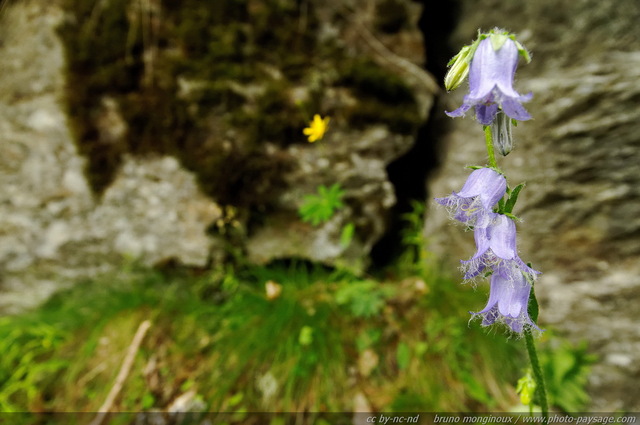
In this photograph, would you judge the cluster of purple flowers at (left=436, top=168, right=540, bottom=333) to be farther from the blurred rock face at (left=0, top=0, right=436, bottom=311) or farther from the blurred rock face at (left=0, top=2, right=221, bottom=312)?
the blurred rock face at (left=0, top=2, right=221, bottom=312)

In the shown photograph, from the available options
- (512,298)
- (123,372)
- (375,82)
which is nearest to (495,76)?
(512,298)

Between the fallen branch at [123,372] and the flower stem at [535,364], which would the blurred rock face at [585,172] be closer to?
the flower stem at [535,364]

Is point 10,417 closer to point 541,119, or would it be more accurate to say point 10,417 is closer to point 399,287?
point 399,287

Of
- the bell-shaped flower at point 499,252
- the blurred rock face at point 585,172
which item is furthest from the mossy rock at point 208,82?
the bell-shaped flower at point 499,252

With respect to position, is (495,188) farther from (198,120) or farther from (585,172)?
(198,120)

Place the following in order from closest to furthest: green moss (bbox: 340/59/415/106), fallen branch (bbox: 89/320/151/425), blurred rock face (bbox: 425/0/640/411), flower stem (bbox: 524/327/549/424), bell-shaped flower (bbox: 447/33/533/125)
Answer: bell-shaped flower (bbox: 447/33/533/125)
flower stem (bbox: 524/327/549/424)
blurred rock face (bbox: 425/0/640/411)
fallen branch (bbox: 89/320/151/425)
green moss (bbox: 340/59/415/106)

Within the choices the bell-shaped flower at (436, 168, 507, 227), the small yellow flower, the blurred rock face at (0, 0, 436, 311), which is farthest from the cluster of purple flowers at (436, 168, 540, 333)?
the blurred rock face at (0, 0, 436, 311)

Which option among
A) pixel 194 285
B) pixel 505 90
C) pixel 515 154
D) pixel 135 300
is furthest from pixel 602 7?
pixel 135 300

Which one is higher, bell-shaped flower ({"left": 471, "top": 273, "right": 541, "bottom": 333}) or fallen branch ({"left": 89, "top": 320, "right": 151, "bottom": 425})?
bell-shaped flower ({"left": 471, "top": 273, "right": 541, "bottom": 333})

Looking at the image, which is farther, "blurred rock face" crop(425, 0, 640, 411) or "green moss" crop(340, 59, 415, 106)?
"green moss" crop(340, 59, 415, 106)
